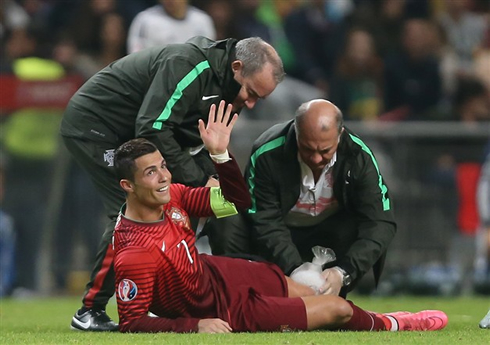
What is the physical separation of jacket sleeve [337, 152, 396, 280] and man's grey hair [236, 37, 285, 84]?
2.82ft

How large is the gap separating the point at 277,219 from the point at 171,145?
1044 millimetres

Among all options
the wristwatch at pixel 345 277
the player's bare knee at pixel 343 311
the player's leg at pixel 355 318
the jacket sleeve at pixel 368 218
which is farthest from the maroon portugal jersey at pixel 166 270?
the jacket sleeve at pixel 368 218

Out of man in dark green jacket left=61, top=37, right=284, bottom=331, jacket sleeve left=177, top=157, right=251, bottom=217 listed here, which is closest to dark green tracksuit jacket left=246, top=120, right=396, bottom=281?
man in dark green jacket left=61, top=37, right=284, bottom=331

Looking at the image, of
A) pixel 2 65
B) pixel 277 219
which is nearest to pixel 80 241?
pixel 2 65

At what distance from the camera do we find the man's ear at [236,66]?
720 cm

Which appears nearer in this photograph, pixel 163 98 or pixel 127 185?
pixel 127 185

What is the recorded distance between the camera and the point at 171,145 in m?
A: 7.09

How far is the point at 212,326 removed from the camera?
253 inches

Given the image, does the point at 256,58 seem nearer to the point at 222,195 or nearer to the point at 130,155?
the point at 222,195

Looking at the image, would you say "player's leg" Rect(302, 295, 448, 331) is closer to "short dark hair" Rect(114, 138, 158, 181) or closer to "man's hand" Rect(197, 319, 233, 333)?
"man's hand" Rect(197, 319, 233, 333)

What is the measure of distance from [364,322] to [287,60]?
7.98m

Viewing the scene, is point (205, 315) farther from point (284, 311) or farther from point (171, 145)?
point (171, 145)

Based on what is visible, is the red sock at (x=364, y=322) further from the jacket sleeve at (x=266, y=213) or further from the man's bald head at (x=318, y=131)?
the man's bald head at (x=318, y=131)

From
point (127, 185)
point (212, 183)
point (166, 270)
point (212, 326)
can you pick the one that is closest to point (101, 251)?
point (212, 183)
